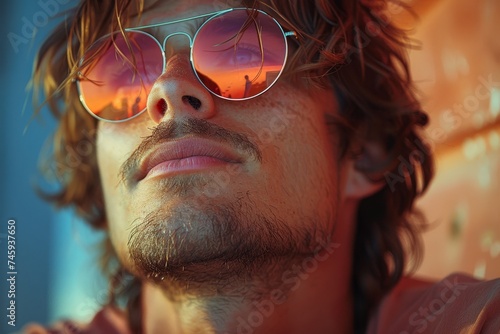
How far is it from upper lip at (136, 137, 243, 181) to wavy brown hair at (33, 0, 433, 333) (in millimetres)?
236

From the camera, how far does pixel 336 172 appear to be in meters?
1.38

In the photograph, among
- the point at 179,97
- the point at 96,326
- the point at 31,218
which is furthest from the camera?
the point at 31,218

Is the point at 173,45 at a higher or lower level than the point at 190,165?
higher

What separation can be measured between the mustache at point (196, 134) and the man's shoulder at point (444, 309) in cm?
50

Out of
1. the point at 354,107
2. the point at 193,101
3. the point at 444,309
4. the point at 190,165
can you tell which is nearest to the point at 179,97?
the point at 193,101

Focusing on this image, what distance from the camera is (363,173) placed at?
1.49 metres

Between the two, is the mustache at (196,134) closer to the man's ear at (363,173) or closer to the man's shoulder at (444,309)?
the man's ear at (363,173)

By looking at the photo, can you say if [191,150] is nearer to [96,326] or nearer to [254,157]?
[254,157]

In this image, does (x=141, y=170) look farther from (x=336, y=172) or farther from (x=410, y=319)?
(x=410, y=319)

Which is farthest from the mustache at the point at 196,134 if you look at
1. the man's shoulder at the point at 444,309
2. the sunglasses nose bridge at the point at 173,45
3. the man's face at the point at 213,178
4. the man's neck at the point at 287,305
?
the man's shoulder at the point at 444,309

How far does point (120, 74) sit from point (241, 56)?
28 cm

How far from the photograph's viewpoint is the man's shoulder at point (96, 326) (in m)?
1.60

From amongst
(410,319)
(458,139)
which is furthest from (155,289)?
(458,139)

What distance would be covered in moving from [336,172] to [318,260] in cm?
21
